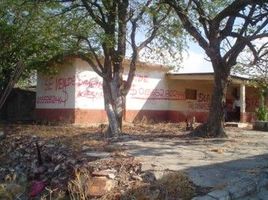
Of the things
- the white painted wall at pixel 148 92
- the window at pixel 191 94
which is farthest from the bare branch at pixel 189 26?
the window at pixel 191 94

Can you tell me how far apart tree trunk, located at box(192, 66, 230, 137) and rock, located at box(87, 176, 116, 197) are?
8189 millimetres

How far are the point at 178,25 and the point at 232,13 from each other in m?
3.46

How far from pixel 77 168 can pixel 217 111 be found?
781 centimetres

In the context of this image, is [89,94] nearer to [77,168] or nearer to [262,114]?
[262,114]

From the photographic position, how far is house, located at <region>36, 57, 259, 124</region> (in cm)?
2381

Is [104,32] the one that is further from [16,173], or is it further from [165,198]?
[165,198]

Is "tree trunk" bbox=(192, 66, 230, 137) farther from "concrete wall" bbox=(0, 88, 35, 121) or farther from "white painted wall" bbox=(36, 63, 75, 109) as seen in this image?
"concrete wall" bbox=(0, 88, 35, 121)

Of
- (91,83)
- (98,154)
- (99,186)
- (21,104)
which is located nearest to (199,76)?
(91,83)

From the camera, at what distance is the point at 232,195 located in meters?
8.38

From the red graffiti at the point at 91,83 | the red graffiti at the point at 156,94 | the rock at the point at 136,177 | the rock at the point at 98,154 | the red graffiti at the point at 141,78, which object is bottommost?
the rock at the point at 136,177

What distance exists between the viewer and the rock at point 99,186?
8.69m

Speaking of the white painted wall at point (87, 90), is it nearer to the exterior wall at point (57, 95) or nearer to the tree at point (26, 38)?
the exterior wall at point (57, 95)

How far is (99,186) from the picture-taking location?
8836 mm

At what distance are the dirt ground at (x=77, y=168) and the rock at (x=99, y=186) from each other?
2.7 inches
